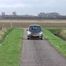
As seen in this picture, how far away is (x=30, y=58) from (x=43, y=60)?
1262 millimetres

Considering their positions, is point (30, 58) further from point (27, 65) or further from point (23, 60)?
point (27, 65)

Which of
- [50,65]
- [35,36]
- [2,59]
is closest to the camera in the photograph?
[50,65]

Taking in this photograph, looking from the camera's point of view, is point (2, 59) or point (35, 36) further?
point (35, 36)

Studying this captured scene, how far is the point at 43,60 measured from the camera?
2067 cm

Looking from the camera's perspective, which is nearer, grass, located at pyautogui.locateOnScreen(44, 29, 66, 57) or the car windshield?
grass, located at pyautogui.locateOnScreen(44, 29, 66, 57)

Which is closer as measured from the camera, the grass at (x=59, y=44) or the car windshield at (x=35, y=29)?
the grass at (x=59, y=44)

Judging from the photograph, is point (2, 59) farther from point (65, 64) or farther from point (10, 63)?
point (65, 64)

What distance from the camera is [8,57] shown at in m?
22.1

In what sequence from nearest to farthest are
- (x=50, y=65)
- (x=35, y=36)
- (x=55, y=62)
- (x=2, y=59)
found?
(x=50, y=65), (x=55, y=62), (x=2, y=59), (x=35, y=36)

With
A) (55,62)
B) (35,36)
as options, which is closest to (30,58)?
(55,62)

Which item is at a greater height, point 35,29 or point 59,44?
point 35,29

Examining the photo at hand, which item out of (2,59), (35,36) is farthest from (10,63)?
(35,36)

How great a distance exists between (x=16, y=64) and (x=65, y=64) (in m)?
2.57

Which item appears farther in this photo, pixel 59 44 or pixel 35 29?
pixel 35 29
